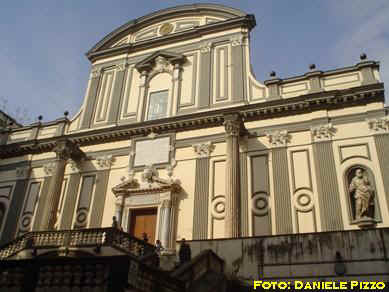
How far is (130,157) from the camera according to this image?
66.8 feet

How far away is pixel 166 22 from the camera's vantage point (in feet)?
81.8

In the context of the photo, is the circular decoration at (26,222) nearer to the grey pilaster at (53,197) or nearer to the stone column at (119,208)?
the grey pilaster at (53,197)

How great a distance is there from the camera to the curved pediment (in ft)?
76.8

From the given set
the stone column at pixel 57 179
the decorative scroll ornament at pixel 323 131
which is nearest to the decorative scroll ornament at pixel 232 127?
the decorative scroll ornament at pixel 323 131

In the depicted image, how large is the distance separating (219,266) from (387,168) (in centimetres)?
826

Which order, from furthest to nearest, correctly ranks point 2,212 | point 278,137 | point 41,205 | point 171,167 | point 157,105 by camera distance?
point 2,212 < point 157,105 < point 41,205 < point 171,167 < point 278,137

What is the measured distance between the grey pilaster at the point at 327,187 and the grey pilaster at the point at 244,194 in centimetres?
307

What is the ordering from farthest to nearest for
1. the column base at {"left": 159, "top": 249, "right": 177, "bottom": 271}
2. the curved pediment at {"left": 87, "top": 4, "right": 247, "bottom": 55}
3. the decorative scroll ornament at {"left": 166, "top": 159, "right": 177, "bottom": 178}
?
the curved pediment at {"left": 87, "top": 4, "right": 247, "bottom": 55}
the decorative scroll ornament at {"left": 166, "top": 159, "right": 177, "bottom": 178}
the column base at {"left": 159, "top": 249, "right": 177, "bottom": 271}

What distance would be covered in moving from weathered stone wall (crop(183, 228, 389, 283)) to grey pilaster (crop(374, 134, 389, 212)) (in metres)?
4.67

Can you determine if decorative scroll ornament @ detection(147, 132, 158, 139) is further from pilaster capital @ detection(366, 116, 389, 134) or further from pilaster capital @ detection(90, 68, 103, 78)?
pilaster capital @ detection(366, 116, 389, 134)

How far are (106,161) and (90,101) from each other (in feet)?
16.2

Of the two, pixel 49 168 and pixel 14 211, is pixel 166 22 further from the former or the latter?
pixel 14 211

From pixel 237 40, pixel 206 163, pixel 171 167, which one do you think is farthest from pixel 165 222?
pixel 237 40

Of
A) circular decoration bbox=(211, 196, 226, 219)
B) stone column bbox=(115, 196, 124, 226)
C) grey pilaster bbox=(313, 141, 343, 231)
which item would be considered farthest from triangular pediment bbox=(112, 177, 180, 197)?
grey pilaster bbox=(313, 141, 343, 231)
